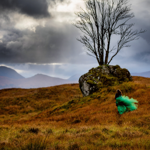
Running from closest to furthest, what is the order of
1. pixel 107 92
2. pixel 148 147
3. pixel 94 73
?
pixel 148 147 → pixel 107 92 → pixel 94 73

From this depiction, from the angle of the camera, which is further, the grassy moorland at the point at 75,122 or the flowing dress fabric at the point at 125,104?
the flowing dress fabric at the point at 125,104

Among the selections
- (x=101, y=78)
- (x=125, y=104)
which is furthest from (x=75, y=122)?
(x=101, y=78)

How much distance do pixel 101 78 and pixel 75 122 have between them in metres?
9.29

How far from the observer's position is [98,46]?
2134 centimetres

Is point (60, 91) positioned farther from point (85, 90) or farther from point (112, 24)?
point (112, 24)

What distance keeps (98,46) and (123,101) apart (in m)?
14.3

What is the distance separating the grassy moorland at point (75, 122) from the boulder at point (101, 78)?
121 centimetres

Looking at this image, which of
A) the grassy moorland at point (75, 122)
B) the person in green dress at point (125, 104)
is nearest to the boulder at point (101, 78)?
the grassy moorland at point (75, 122)

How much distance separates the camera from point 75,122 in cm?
899

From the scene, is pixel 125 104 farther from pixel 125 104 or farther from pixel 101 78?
pixel 101 78

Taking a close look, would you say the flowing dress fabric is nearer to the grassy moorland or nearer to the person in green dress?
the person in green dress

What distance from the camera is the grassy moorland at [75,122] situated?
4087 millimetres

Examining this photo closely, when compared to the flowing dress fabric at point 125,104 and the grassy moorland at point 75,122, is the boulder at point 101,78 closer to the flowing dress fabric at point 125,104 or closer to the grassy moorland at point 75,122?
the grassy moorland at point 75,122

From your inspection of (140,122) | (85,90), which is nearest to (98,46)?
(85,90)
